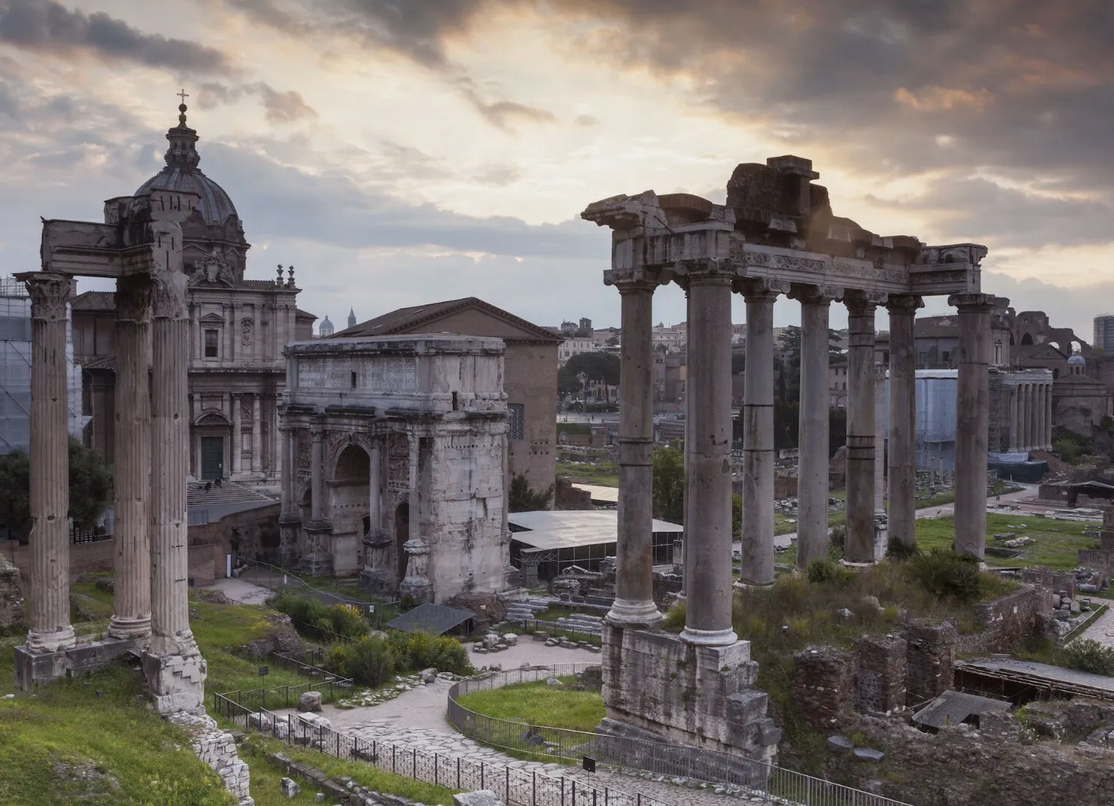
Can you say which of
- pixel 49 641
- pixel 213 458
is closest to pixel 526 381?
pixel 213 458

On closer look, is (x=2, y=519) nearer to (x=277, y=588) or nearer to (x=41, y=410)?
(x=277, y=588)

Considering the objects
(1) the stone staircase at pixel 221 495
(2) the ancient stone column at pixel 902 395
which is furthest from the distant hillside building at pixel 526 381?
(2) the ancient stone column at pixel 902 395

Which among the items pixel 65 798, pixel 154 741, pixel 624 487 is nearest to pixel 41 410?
pixel 154 741

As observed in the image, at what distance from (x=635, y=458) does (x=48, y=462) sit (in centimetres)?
880

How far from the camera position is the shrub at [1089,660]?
19062 mm

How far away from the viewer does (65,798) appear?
10344mm

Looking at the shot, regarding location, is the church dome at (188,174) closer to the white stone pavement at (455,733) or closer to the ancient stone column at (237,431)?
the ancient stone column at (237,431)

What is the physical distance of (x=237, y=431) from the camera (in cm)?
4631

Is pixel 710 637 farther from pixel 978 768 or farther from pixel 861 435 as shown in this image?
pixel 861 435

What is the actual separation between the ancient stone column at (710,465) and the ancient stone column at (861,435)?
5155 mm

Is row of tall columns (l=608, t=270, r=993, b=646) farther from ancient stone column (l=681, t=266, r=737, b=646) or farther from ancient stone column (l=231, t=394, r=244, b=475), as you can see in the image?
ancient stone column (l=231, t=394, r=244, b=475)

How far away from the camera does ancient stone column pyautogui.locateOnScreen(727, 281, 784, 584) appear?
1639 centimetres

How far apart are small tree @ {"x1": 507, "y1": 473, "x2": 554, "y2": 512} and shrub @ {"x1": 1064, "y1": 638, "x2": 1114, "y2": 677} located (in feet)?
113

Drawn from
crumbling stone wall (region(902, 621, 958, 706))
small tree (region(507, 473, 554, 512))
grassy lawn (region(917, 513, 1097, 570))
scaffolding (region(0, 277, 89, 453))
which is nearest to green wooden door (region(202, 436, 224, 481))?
scaffolding (region(0, 277, 89, 453))
